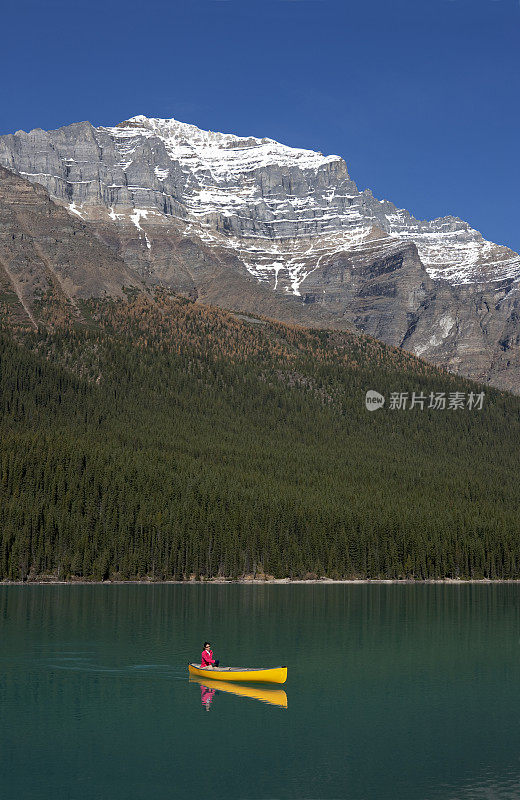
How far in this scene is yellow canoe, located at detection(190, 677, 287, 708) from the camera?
→ 63.6 metres

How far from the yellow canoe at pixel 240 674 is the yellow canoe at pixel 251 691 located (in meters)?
0.41

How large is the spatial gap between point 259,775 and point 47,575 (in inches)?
5197

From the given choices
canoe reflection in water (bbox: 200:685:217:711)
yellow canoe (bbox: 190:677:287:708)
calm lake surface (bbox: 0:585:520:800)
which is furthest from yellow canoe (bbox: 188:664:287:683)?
calm lake surface (bbox: 0:585:520:800)

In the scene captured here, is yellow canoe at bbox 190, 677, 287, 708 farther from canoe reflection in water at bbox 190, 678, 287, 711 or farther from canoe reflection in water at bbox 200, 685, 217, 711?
canoe reflection in water at bbox 200, 685, 217, 711

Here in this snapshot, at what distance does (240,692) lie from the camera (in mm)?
67750

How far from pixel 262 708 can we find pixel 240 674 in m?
5.95

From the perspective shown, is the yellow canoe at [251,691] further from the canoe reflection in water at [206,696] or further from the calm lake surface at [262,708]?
the calm lake surface at [262,708]

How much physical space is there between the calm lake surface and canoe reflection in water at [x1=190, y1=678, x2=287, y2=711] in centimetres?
46

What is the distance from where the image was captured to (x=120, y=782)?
44344 millimetres

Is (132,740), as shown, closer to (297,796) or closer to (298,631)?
(297,796)

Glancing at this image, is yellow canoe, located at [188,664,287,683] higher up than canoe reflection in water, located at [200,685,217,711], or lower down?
higher up

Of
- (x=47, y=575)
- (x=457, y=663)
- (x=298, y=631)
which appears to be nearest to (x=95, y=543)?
(x=47, y=575)

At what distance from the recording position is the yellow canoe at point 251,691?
63562 millimetres

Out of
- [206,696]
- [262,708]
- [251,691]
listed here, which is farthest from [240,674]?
[262,708]
